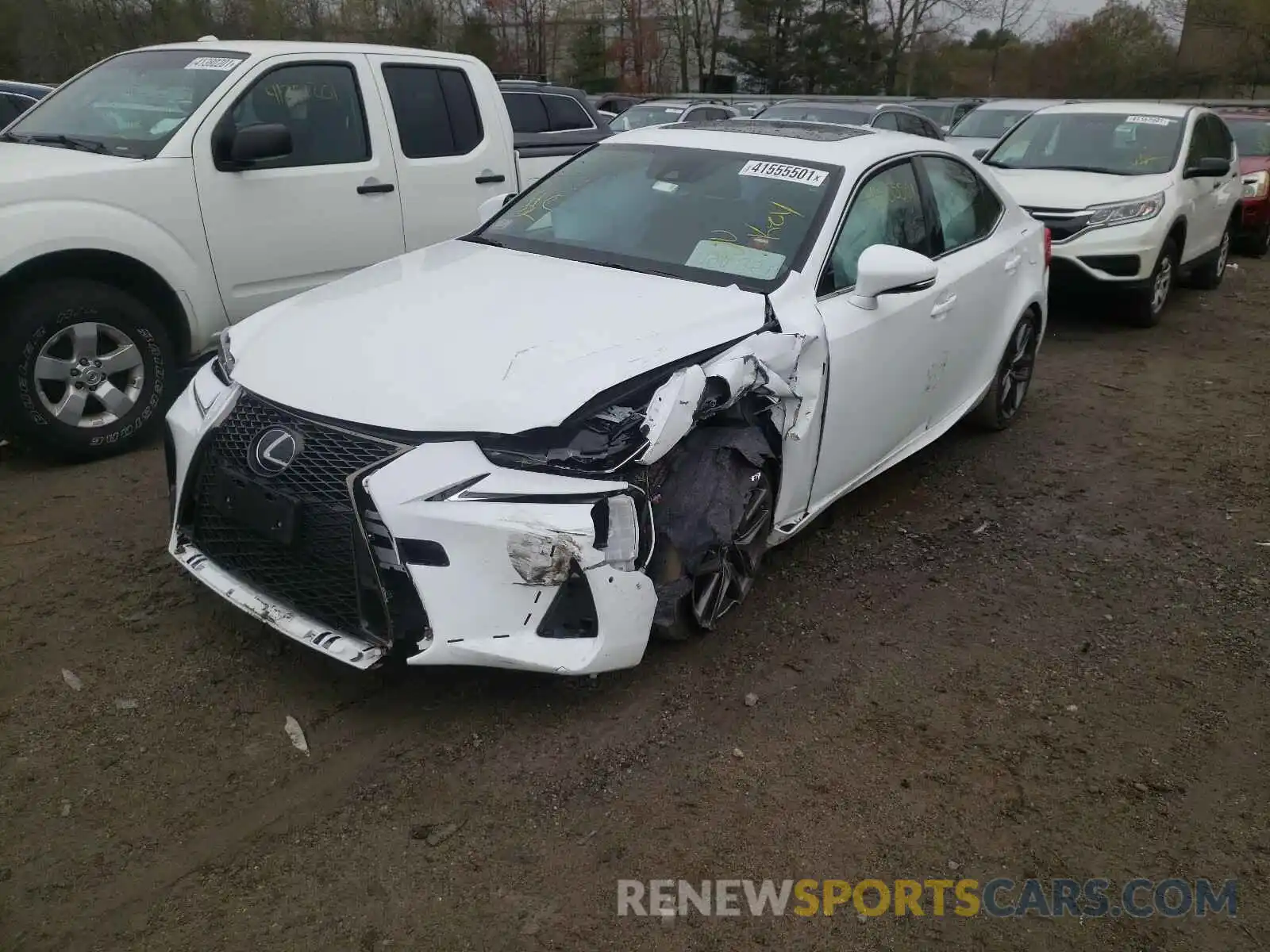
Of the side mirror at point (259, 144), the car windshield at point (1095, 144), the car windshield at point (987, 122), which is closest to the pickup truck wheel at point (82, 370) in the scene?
the side mirror at point (259, 144)

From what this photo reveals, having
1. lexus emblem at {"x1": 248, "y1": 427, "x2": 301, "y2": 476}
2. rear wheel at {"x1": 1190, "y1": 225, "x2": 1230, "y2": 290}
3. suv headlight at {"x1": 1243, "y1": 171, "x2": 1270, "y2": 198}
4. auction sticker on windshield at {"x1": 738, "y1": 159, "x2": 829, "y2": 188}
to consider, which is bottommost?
rear wheel at {"x1": 1190, "y1": 225, "x2": 1230, "y2": 290}

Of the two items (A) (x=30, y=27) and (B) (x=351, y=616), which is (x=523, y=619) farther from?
(A) (x=30, y=27)

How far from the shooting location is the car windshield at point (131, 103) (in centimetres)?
500

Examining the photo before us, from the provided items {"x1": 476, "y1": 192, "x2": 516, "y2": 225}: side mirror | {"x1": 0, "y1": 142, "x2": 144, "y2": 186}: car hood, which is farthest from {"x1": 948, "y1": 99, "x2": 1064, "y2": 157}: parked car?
{"x1": 0, "y1": 142, "x2": 144, "y2": 186}: car hood

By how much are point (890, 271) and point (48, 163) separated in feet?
12.6

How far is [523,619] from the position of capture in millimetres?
2883

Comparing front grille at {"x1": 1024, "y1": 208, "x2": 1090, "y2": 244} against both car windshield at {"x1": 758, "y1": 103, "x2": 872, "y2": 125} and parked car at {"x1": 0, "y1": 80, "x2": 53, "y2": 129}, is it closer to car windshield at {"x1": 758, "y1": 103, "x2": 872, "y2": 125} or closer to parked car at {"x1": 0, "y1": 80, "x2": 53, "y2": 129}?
car windshield at {"x1": 758, "y1": 103, "x2": 872, "y2": 125}

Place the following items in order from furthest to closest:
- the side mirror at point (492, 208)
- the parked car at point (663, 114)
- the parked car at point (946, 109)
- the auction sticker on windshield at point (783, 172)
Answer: the parked car at point (946, 109)
the parked car at point (663, 114)
the side mirror at point (492, 208)
the auction sticker on windshield at point (783, 172)

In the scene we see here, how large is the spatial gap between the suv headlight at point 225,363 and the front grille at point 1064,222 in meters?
6.59

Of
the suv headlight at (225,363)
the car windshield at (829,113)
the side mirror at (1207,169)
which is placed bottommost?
the car windshield at (829,113)

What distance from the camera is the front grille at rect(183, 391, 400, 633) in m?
2.91

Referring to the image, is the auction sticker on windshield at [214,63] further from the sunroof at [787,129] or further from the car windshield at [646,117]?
the car windshield at [646,117]

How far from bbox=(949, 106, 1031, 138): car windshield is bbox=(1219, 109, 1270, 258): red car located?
3.13 meters

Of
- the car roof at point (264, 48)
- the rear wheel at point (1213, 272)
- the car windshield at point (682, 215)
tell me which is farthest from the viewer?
the rear wheel at point (1213, 272)
